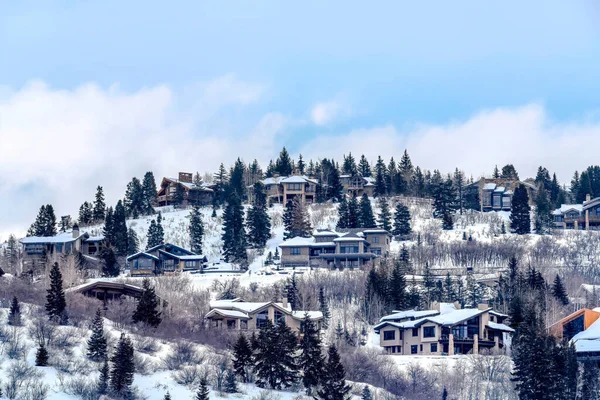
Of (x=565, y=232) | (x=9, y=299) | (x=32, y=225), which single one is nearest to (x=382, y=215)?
(x=565, y=232)

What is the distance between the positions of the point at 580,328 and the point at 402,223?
35.7m

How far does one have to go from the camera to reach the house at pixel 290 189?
407ft

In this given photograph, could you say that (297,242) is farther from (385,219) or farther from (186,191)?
(186,191)

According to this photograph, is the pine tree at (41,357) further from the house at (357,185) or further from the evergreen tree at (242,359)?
the house at (357,185)

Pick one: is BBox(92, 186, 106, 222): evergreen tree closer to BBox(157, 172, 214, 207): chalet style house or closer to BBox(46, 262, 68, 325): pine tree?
BBox(157, 172, 214, 207): chalet style house

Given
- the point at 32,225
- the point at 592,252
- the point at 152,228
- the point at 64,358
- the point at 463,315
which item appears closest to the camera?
the point at 64,358

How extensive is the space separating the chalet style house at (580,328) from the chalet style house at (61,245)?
48713 mm

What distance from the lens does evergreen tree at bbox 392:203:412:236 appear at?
107 meters

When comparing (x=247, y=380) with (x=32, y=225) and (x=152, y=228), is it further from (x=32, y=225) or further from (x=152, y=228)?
(x=32, y=225)

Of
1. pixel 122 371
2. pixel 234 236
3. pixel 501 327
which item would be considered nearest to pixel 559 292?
pixel 501 327

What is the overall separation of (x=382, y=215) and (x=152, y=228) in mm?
25439

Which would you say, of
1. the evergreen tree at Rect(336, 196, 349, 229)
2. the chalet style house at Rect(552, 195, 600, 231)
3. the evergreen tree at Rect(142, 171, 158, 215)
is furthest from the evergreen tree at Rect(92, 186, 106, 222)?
the chalet style house at Rect(552, 195, 600, 231)

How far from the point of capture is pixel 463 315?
74938 millimetres

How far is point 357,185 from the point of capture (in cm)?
12950
